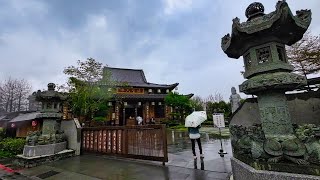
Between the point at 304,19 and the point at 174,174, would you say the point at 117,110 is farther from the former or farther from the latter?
the point at 304,19

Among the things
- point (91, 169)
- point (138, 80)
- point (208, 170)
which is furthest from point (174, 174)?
point (138, 80)

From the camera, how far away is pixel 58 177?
20.3 feet

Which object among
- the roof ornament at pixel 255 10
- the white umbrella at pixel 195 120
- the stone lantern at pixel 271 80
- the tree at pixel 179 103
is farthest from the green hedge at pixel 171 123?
the roof ornament at pixel 255 10

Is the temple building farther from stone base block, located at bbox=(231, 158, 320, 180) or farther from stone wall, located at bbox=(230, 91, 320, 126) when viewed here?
stone base block, located at bbox=(231, 158, 320, 180)

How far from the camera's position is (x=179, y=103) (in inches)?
1180

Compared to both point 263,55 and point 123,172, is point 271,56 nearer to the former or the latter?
point 263,55

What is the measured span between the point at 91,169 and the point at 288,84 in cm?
649

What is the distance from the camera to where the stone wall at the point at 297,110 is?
4082 millimetres

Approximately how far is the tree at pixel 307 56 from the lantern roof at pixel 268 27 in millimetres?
12219

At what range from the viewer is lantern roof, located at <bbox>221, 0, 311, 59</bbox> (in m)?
3.40

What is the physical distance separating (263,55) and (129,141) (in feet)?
20.0

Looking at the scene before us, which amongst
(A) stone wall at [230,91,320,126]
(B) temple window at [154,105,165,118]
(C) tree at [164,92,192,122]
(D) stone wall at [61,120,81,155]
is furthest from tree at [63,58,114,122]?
(B) temple window at [154,105,165,118]

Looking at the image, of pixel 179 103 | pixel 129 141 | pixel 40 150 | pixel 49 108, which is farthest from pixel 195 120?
pixel 179 103

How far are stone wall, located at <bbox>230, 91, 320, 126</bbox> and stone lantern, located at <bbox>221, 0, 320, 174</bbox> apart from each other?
832 millimetres
